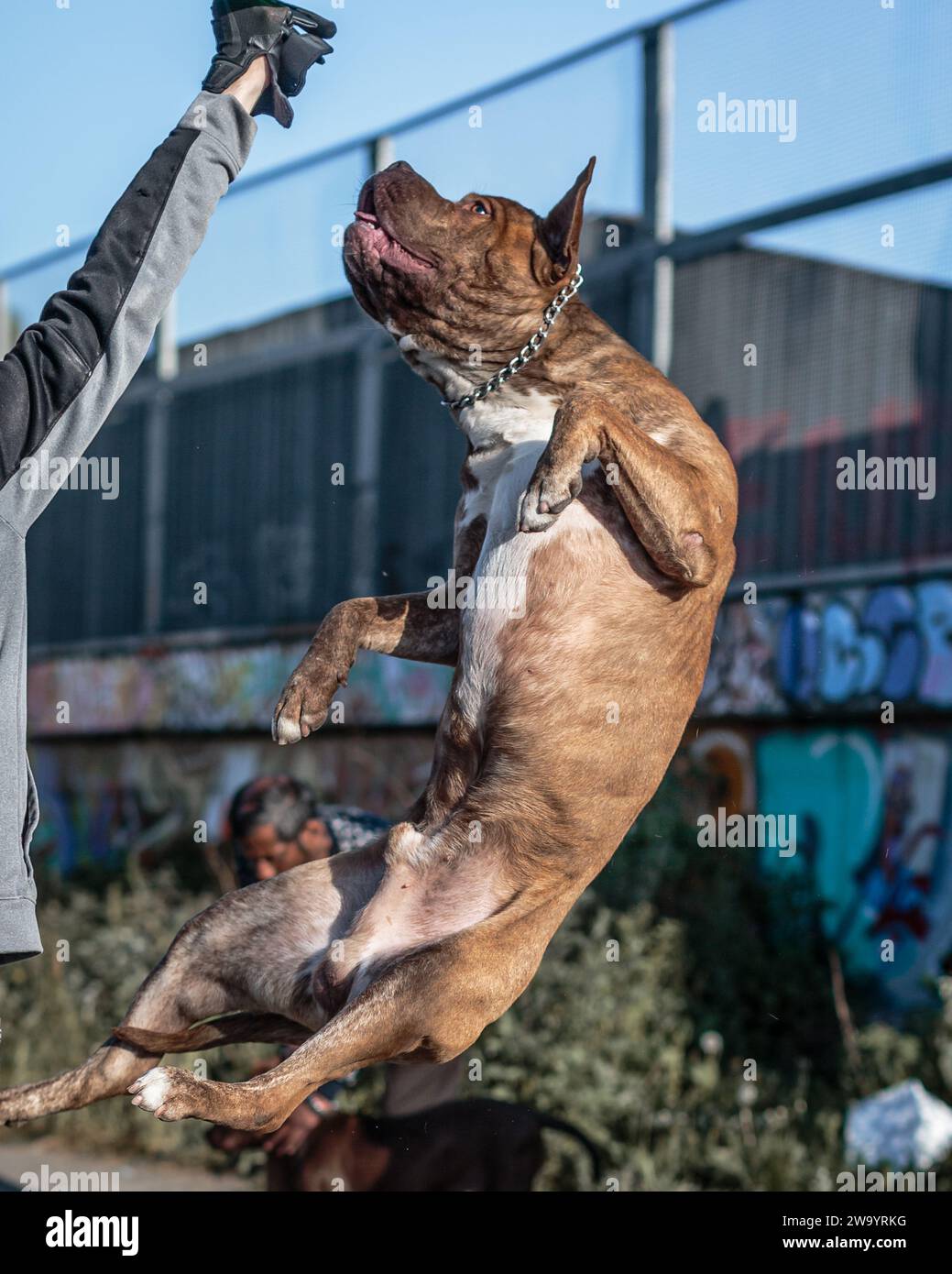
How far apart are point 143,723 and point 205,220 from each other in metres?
9.15

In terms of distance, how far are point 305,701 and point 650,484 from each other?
2.93 ft

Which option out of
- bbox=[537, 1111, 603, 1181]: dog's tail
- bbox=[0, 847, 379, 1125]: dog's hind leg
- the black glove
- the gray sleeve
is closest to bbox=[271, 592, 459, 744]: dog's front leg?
bbox=[0, 847, 379, 1125]: dog's hind leg

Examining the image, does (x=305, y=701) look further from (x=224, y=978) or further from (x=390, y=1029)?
(x=390, y=1029)

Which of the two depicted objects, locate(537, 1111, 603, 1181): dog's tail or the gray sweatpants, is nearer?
the gray sweatpants

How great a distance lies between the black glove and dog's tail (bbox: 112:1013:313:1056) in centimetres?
188

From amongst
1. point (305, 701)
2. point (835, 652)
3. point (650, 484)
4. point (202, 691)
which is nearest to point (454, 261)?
point (650, 484)

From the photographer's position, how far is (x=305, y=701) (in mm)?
3092

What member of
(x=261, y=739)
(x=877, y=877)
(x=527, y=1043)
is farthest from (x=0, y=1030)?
(x=877, y=877)

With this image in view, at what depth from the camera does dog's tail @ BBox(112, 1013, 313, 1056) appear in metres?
3.03

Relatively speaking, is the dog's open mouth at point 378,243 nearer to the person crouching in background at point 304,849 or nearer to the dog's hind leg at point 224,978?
the dog's hind leg at point 224,978

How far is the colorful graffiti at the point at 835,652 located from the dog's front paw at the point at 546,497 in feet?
17.0

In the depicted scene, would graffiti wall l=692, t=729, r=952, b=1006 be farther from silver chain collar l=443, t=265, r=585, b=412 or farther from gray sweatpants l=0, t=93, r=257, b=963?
gray sweatpants l=0, t=93, r=257, b=963

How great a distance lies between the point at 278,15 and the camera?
2.82m

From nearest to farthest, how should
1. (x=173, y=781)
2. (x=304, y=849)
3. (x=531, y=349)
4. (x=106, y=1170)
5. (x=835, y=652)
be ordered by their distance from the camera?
(x=531, y=349) → (x=304, y=849) → (x=106, y=1170) → (x=835, y=652) → (x=173, y=781)
